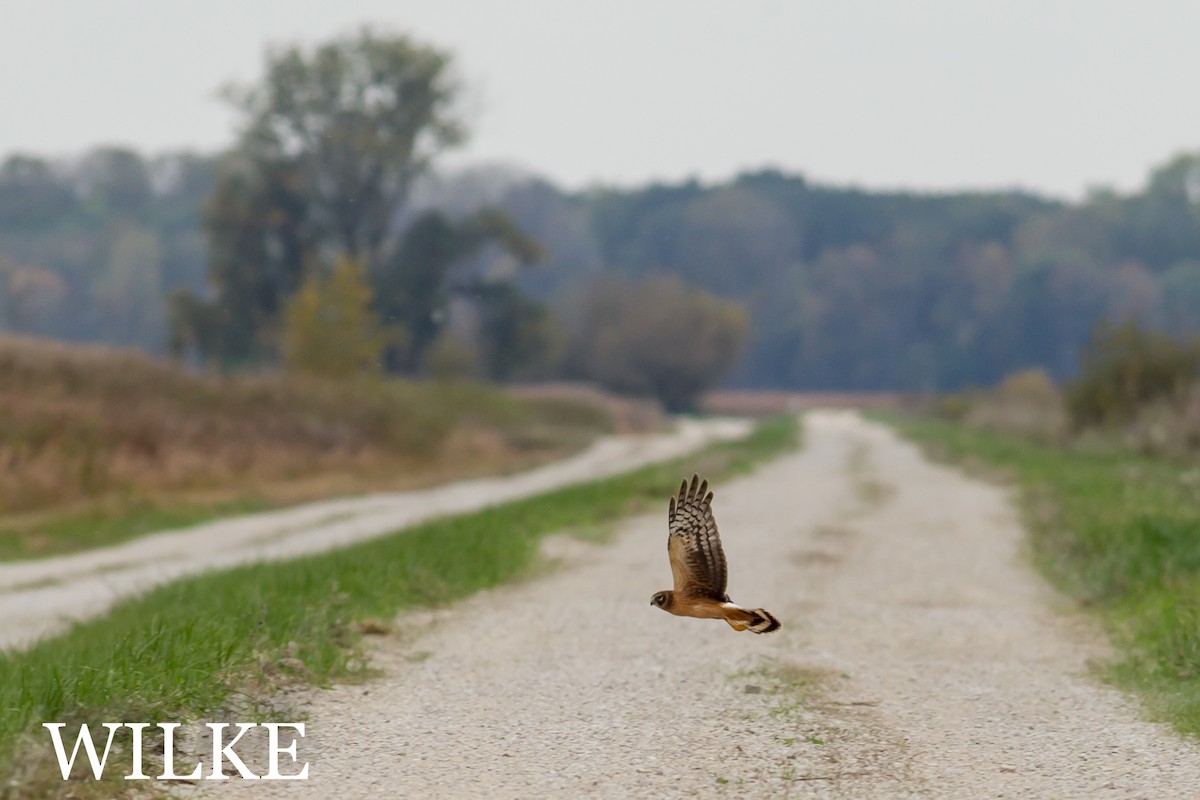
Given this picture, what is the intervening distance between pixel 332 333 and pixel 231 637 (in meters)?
33.3

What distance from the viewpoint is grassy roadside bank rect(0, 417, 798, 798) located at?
670cm

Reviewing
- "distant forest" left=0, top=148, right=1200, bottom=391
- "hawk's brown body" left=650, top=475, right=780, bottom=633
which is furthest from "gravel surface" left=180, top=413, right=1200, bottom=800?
"distant forest" left=0, top=148, right=1200, bottom=391

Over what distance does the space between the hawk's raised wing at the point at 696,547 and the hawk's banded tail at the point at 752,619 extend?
0.14 metres

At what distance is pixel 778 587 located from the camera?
1333 cm

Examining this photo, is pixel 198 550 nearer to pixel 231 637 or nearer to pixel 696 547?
pixel 231 637

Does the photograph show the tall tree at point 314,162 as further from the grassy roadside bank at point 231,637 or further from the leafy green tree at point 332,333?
the grassy roadside bank at point 231,637

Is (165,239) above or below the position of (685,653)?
above

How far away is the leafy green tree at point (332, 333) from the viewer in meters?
40.9

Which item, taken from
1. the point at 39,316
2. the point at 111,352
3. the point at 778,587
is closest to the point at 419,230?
the point at 111,352

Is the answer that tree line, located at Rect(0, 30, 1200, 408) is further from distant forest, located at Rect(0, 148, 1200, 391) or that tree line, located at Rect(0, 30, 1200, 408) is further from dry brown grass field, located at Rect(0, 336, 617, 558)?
dry brown grass field, located at Rect(0, 336, 617, 558)

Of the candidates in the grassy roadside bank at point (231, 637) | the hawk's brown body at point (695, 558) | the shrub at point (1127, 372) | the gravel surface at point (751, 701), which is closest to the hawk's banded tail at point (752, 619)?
the hawk's brown body at point (695, 558)

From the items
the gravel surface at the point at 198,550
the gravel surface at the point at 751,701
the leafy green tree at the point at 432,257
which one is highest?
the leafy green tree at the point at 432,257

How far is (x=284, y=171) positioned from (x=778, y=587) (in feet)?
158

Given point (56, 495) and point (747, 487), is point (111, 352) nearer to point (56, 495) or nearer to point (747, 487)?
point (56, 495)
